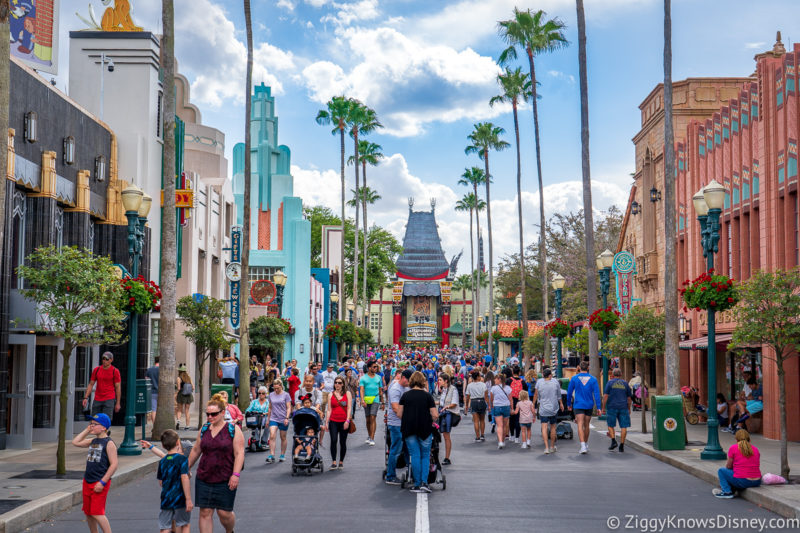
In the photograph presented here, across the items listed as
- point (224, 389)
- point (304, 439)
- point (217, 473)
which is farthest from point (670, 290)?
point (217, 473)

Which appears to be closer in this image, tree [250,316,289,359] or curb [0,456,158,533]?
curb [0,456,158,533]

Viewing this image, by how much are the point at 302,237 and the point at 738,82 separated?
29866mm

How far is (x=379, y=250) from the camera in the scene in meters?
94.6

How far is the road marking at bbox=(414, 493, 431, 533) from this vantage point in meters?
10.4

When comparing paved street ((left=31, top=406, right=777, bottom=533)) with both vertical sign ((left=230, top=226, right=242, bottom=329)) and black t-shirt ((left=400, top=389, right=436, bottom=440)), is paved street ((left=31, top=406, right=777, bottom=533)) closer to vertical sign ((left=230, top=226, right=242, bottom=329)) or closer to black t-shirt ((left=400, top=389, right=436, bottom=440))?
black t-shirt ((left=400, top=389, right=436, bottom=440))

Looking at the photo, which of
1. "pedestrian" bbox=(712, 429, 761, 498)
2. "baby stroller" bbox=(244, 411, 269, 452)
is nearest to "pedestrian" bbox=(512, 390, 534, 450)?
"baby stroller" bbox=(244, 411, 269, 452)

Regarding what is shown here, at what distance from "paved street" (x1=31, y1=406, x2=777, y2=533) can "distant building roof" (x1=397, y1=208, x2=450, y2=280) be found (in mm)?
121586

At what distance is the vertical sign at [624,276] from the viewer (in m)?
33.2

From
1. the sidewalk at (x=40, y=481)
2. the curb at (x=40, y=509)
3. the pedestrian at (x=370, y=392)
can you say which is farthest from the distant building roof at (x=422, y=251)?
the curb at (x=40, y=509)

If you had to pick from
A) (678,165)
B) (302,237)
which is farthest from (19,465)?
(302,237)

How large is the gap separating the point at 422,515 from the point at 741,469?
475 cm

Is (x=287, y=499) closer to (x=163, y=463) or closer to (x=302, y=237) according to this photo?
(x=163, y=463)

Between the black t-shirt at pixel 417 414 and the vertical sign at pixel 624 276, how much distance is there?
844 inches

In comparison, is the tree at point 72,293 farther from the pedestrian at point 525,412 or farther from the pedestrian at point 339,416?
the pedestrian at point 525,412
